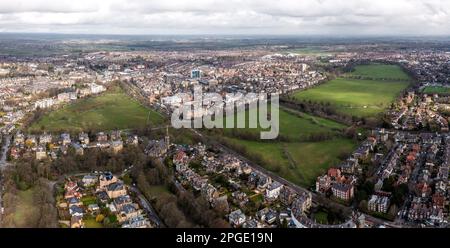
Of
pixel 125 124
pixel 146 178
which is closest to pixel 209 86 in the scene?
pixel 125 124

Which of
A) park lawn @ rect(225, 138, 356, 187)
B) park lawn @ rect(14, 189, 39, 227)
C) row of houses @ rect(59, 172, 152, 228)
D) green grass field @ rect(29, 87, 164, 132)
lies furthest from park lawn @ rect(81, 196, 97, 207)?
green grass field @ rect(29, 87, 164, 132)

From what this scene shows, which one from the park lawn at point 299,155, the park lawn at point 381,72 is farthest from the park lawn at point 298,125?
the park lawn at point 381,72

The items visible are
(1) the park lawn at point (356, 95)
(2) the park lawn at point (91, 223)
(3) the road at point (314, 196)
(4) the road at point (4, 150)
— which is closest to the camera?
(2) the park lawn at point (91, 223)

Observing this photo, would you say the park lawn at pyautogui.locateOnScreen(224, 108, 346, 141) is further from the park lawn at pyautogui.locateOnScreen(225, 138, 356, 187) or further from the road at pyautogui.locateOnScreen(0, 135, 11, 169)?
the road at pyautogui.locateOnScreen(0, 135, 11, 169)

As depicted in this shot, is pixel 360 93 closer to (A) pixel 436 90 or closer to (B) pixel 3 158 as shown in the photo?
(A) pixel 436 90

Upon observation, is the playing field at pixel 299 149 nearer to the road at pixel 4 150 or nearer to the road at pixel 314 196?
the road at pixel 314 196

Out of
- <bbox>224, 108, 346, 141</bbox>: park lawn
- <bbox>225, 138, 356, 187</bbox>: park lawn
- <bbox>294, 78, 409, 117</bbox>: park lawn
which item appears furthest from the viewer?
<bbox>294, 78, 409, 117</bbox>: park lawn

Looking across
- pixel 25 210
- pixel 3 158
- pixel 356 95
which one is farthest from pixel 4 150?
pixel 356 95
